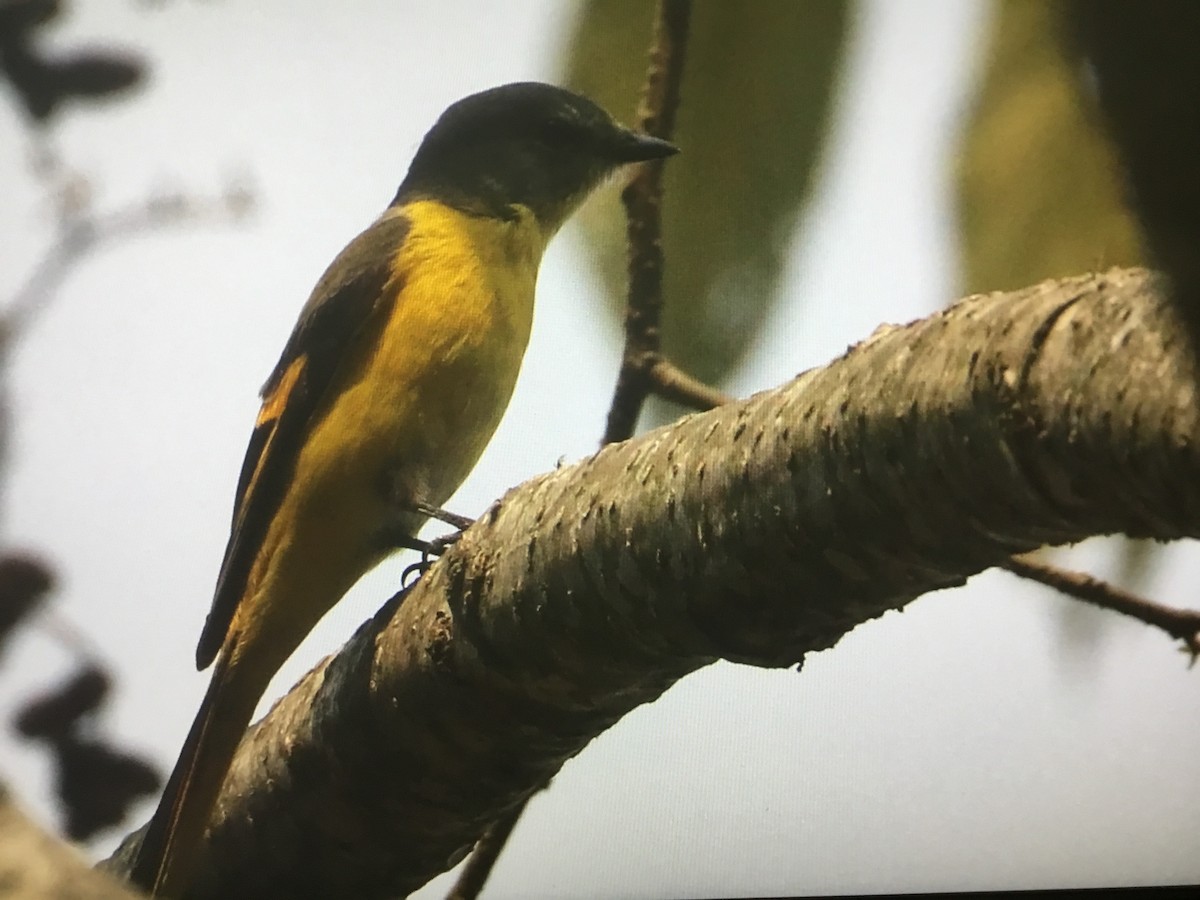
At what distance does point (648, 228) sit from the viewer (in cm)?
115

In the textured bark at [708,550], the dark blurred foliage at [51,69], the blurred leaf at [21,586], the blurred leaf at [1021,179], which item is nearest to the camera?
the textured bark at [708,550]

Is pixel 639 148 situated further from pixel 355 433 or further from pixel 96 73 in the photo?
pixel 96 73

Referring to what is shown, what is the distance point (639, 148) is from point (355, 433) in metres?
0.44

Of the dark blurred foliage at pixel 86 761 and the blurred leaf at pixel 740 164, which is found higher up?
the blurred leaf at pixel 740 164

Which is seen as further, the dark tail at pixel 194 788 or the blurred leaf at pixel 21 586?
the blurred leaf at pixel 21 586

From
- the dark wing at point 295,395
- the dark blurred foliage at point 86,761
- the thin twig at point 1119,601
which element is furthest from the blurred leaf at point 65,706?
the thin twig at point 1119,601

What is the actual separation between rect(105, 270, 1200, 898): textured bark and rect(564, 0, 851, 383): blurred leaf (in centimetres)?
38

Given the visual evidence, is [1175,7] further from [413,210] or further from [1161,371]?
[413,210]

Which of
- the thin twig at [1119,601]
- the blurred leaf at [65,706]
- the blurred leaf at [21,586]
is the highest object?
the thin twig at [1119,601]

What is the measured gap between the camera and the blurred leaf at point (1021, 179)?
2.86 ft

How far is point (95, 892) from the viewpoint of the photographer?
1.30 feet

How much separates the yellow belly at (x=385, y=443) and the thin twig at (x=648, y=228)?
0.12m

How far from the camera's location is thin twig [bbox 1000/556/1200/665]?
0.94 meters

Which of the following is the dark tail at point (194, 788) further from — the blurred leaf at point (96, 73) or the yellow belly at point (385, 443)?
the blurred leaf at point (96, 73)
